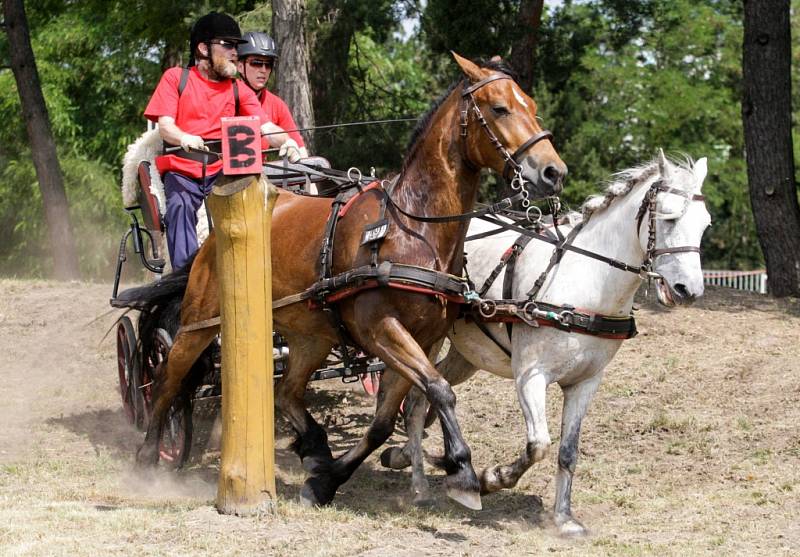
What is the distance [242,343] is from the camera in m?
5.70

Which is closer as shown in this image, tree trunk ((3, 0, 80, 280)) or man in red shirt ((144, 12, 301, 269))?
man in red shirt ((144, 12, 301, 269))

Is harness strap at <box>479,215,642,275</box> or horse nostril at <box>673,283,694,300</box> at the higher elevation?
harness strap at <box>479,215,642,275</box>

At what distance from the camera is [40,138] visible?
1672 centimetres

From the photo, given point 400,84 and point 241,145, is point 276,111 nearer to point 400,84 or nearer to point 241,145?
point 241,145

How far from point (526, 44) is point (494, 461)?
7.88 metres

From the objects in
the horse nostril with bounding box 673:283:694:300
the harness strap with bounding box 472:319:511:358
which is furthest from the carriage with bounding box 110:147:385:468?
the horse nostril with bounding box 673:283:694:300

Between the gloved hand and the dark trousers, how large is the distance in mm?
428

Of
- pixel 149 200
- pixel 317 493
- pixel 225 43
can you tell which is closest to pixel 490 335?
pixel 317 493

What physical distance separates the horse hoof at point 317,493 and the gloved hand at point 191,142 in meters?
2.13

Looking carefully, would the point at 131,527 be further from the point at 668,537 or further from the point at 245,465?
the point at 668,537

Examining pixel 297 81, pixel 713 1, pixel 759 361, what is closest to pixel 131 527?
pixel 759 361

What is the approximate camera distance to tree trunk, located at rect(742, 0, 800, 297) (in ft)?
A: 37.9

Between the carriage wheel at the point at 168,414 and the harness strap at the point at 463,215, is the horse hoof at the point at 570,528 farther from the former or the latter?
→ the carriage wheel at the point at 168,414

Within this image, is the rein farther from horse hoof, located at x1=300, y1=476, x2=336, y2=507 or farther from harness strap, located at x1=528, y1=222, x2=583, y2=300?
horse hoof, located at x1=300, y1=476, x2=336, y2=507
